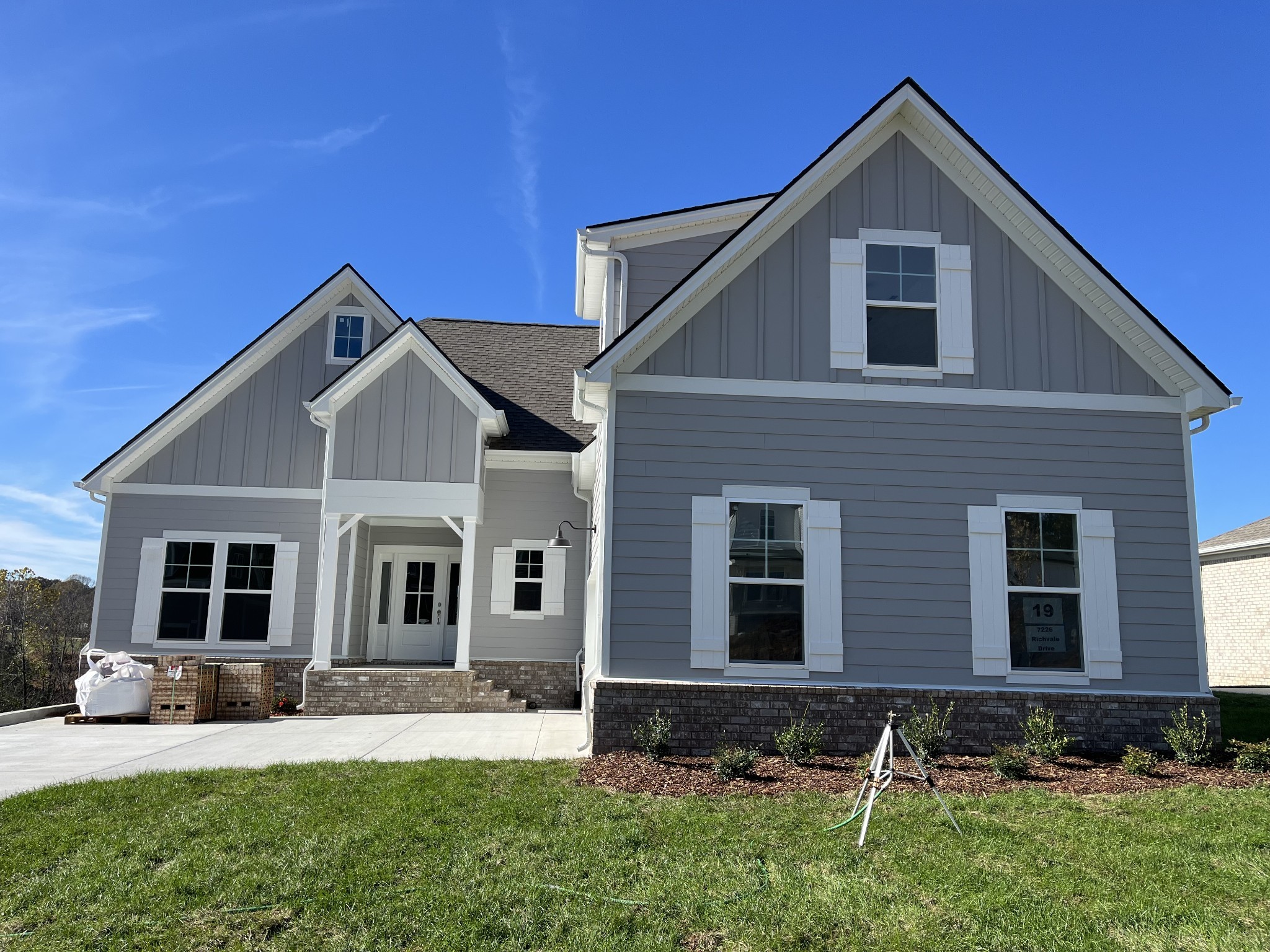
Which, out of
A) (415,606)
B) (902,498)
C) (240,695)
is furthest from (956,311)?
(415,606)

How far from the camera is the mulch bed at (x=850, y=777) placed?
791 centimetres

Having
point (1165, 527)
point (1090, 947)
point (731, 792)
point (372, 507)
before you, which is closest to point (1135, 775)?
point (1165, 527)

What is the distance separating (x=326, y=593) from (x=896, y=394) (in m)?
9.15

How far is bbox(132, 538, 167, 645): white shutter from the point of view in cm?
1552

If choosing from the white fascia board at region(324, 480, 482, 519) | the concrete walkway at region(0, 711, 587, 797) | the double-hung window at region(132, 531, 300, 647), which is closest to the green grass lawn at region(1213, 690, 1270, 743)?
the concrete walkway at region(0, 711, 587, 797)

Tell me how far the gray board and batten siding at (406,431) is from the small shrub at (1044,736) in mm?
8703

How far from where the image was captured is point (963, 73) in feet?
37.2

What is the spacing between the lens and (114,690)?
40.4 ft

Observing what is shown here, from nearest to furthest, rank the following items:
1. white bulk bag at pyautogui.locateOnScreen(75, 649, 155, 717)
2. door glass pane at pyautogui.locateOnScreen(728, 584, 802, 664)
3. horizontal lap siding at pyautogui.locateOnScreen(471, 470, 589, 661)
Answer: door glass pane at pyautogui.locateOnScreen(728, 584, 802, 664) < white bulk bag at pyautogui.locateOnScreen(75, 649, 155, 717) < horizontal lap siding at pyautogui.locateOnScreen(471, 470, 589, 661)

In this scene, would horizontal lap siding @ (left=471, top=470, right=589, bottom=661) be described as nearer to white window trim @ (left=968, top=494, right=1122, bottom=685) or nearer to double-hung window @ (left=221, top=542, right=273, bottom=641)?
double-hung window @ (left=221, top=542, right=273, bottom=641)

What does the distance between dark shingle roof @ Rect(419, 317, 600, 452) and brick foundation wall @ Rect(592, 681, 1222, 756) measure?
703 centimetres

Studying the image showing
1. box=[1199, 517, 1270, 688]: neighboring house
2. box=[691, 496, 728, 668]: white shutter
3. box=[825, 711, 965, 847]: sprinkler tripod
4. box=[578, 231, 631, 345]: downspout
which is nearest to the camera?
box=[825, 711, 965, 847]: sprinkler tripod

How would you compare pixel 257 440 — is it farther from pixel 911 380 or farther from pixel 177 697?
pixel 911 380

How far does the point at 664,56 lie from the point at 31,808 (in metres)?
10.4
